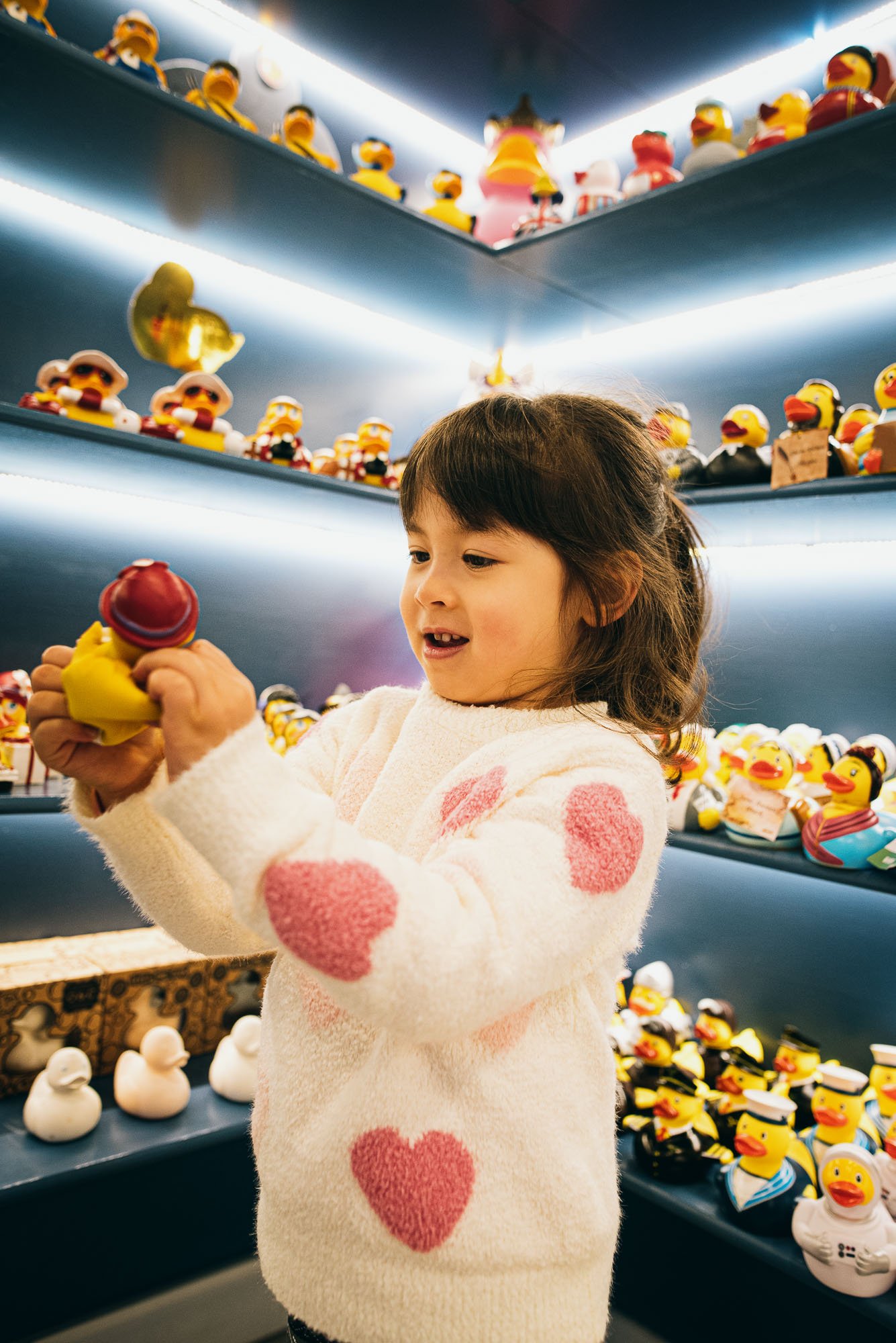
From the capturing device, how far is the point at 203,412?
1.64m

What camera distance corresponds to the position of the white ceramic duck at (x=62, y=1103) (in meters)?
1.40

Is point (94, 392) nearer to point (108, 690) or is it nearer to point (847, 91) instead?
point (108, 690)

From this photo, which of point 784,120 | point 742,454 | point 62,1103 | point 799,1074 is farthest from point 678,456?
point 62,1103

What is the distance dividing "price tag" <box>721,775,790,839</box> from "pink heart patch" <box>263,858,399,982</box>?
1.19 metres

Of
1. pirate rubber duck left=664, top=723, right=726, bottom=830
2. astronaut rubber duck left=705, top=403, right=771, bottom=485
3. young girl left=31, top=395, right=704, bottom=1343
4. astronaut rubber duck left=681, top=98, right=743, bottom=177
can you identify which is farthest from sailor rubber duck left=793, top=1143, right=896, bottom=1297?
astronaut rubber duck left=681, top=98, right=743, bottom=177

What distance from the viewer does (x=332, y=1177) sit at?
652 millimetres

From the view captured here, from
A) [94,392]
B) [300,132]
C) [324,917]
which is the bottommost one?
[324,917]

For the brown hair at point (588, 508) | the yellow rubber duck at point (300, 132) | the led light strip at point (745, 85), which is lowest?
the brown hair at point (588, 508)

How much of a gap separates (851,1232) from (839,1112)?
171 mm

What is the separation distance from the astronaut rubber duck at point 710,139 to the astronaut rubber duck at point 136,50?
93 centimetres

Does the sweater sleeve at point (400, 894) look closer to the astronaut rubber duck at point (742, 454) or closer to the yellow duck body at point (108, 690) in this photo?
the yellow duck body at point (108, 690)

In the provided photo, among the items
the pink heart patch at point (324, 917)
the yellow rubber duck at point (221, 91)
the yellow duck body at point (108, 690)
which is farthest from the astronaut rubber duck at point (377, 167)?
the pink heart patch at point (324, 917)

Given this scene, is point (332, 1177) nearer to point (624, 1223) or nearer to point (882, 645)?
point (624, 1223)

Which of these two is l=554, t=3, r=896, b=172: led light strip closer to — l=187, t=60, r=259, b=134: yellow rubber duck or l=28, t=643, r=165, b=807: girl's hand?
l=187, t=60, r=259, b=134: yellow rubber duck
